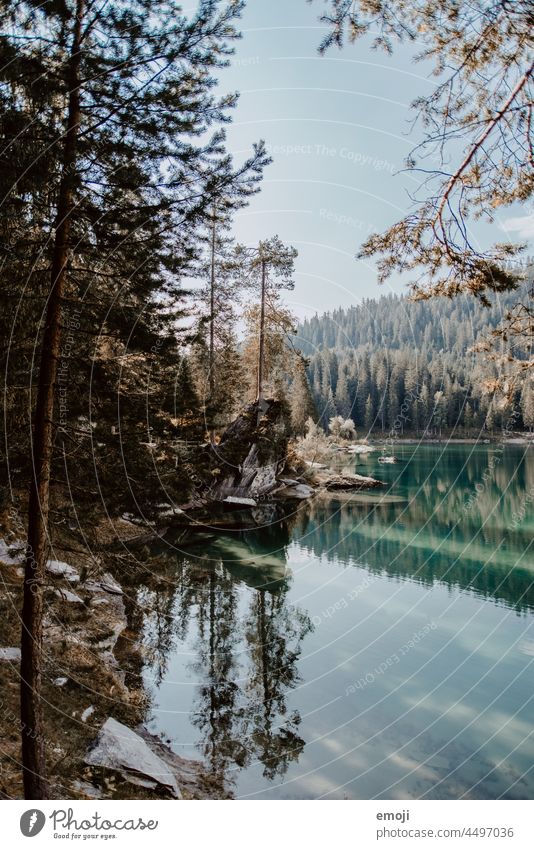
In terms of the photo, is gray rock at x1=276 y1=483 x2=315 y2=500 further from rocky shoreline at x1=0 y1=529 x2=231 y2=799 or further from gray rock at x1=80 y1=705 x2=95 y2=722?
gray rock at x1=80 y1=705 x2=95 y2=722

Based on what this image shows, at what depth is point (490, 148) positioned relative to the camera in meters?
3.45

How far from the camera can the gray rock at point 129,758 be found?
162 inches

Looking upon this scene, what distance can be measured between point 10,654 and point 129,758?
1.54 metres

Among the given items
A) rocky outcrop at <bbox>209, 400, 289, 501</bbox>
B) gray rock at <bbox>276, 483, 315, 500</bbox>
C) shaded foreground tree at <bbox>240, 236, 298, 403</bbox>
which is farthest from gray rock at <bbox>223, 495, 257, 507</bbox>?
shaded foreground tree at <bbox>240, 236, 298, 403</bbox>

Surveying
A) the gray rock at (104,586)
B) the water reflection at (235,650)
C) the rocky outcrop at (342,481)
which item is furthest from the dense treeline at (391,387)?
the gray rock at (104,586)

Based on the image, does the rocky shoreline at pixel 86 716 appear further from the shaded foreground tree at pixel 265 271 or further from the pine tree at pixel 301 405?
the pine tree at pixel 301 405

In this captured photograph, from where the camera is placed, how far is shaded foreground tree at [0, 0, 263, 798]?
9.73 ft

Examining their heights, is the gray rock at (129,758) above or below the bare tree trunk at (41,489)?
below

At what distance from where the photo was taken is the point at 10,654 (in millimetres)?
4637

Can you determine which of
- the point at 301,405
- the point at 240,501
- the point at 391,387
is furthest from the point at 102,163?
the point at 391,387

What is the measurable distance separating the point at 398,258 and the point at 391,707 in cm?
601

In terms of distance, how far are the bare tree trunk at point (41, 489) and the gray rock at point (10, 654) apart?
1673 mm

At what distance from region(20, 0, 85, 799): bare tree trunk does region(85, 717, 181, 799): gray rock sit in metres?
1.10
